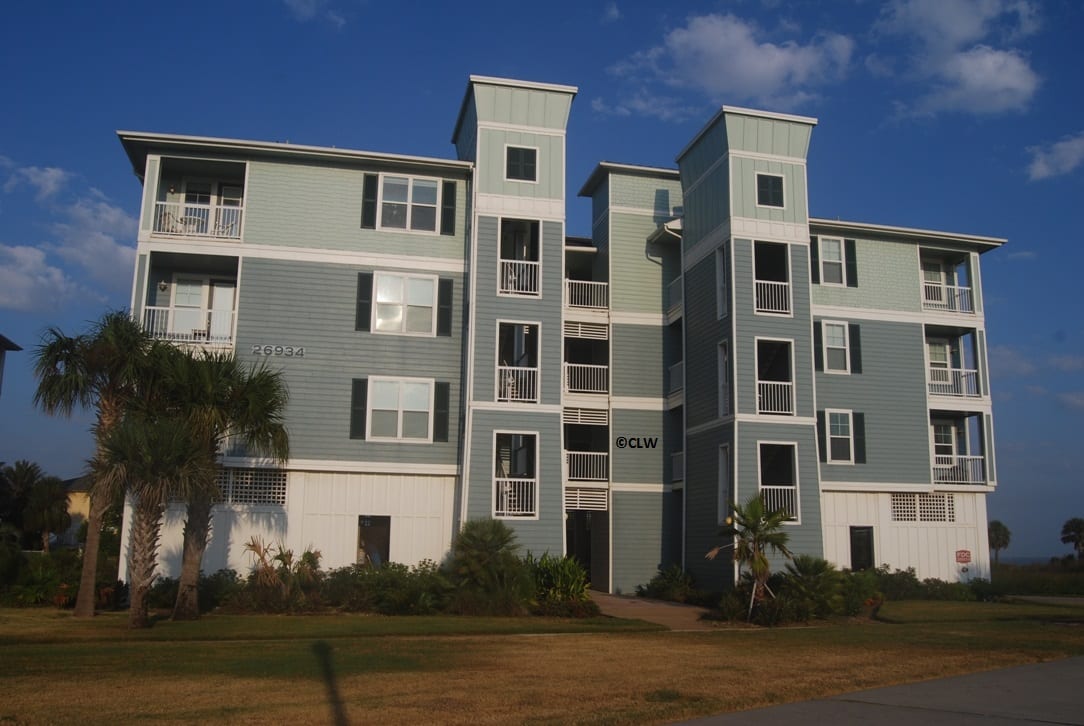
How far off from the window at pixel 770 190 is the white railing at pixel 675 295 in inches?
158

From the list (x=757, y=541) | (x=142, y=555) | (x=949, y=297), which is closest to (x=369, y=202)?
(x=142, y=555)

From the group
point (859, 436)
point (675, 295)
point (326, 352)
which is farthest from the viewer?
point (675, 295)

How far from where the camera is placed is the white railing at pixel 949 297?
33.1 meters

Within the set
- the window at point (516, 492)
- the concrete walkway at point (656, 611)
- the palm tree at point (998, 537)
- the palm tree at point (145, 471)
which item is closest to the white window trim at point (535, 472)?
the window at point (516, 492)

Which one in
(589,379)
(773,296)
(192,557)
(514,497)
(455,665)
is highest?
(773,296)

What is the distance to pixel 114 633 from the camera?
58.0ft

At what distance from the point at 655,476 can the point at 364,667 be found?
18425 mm

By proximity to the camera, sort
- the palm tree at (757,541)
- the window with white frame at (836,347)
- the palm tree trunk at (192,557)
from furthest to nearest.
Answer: the window with white frame at (836,347) → the palm tree at (757,541) → the palm tree trunk at (192,557)

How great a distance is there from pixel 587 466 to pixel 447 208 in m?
9.22

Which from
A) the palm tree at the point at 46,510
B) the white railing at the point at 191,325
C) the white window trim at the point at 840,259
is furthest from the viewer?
the palm tree at the point at 46,510

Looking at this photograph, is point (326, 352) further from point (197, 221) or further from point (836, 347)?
point (836, 347)

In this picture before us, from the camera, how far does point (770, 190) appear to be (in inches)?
1126

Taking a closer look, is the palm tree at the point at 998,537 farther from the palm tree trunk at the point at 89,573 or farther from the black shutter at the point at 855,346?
the palm tree trunk at the point at 89,573

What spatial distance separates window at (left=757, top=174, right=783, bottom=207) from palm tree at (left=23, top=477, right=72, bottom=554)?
42.0 m
